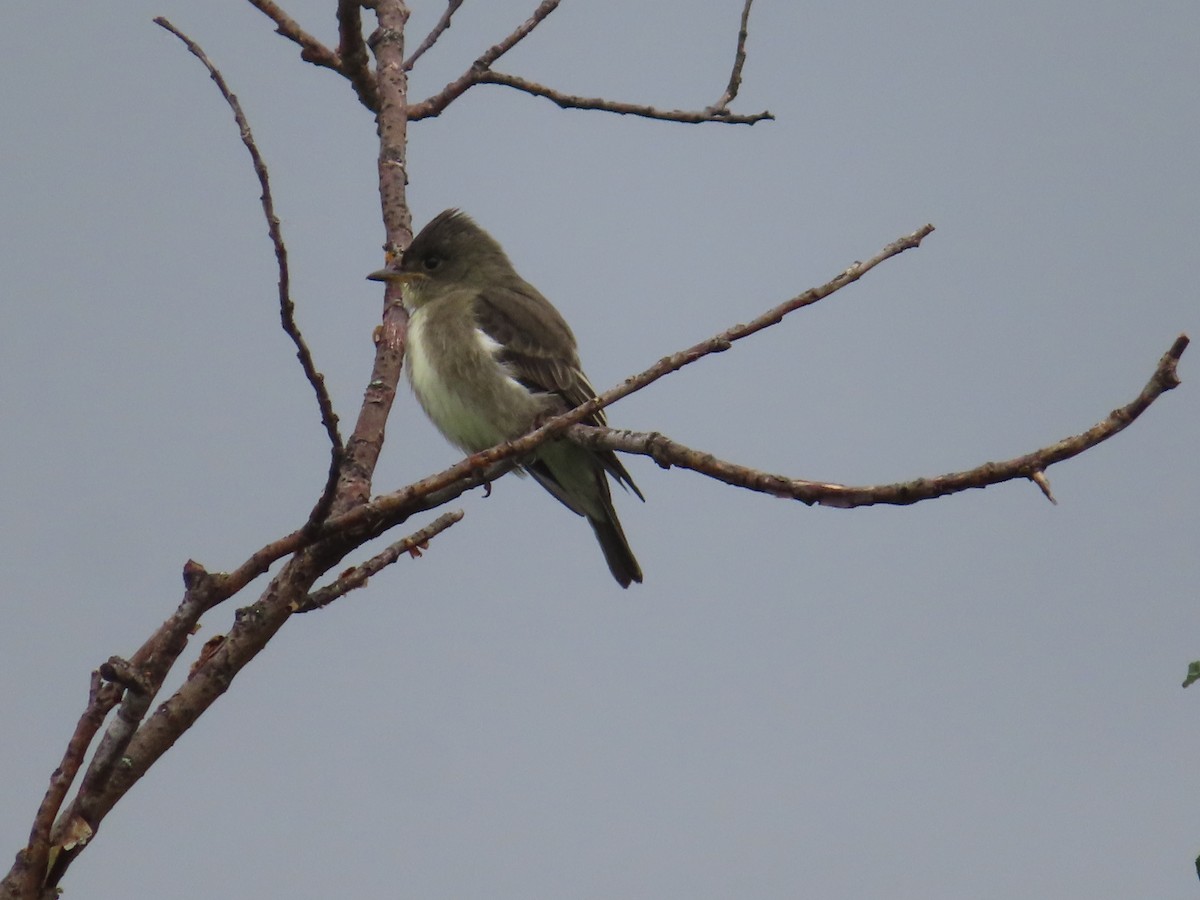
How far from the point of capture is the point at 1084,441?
256 centimetres

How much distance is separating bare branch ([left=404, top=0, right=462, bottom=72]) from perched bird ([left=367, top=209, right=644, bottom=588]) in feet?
3.09

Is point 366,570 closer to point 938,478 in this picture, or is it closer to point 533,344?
point 938,478

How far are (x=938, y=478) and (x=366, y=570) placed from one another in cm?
120

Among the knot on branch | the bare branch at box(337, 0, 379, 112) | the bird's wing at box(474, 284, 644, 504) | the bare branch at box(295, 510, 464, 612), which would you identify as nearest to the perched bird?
the bird's wing at box(474, 284, 644, 504)

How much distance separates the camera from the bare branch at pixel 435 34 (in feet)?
19.2

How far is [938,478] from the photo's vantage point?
2.67 metres

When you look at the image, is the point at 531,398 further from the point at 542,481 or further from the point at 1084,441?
the point at 1084,441

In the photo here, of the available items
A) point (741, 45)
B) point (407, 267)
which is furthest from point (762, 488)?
→ point (407, 267)

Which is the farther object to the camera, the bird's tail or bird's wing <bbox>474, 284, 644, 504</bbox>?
the bird's tail

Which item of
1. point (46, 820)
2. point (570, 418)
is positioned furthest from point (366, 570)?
point (46, 820)

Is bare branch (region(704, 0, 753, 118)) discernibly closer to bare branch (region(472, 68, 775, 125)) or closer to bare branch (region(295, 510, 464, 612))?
bare branch (region(472, 68, 775, 125))

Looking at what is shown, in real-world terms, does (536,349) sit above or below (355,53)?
below

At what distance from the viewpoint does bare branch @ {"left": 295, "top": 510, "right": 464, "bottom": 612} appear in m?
3.14

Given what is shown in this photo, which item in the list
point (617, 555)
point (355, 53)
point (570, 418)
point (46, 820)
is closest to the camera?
point (46, 820)
